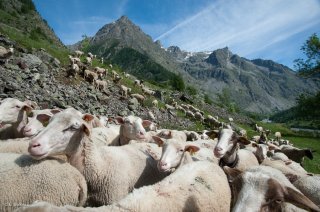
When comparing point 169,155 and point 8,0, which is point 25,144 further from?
point 8,0

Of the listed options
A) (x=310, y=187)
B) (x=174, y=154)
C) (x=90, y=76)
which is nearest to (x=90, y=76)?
(x=90, y=76)

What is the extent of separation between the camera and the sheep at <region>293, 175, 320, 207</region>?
6.30 metres

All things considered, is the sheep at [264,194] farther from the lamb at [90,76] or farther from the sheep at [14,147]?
the lamb at [90,76]

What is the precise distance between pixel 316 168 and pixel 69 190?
1647 cm

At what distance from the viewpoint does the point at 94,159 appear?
6.46m

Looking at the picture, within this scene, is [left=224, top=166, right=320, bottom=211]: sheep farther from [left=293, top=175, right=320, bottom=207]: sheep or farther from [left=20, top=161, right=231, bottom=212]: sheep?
[left=293, top=175, right=320, bottom=207]: sheep

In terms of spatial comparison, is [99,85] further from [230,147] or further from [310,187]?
[310,187]

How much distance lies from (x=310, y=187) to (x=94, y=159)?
4.15m

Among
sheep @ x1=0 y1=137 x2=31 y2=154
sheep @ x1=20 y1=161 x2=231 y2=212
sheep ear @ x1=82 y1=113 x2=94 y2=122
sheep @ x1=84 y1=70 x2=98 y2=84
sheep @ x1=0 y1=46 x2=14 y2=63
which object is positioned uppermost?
sheep @ x1=0 y1=46 x2=14 y2=63

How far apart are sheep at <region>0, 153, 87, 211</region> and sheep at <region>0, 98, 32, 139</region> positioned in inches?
141

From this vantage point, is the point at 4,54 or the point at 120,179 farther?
the point at 4,54

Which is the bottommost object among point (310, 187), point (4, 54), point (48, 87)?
point (310, 187)

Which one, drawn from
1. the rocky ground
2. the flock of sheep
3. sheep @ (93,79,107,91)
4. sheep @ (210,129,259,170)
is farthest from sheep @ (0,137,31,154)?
sheep @ (93,79,107,91)

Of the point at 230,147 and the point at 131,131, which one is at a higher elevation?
the point at 131,131
